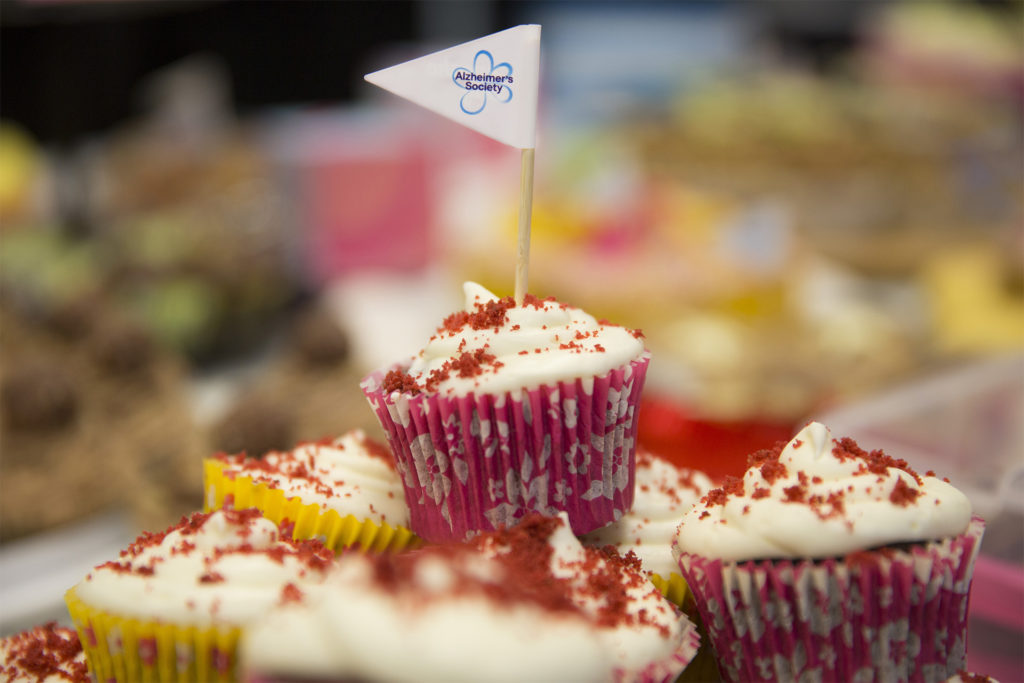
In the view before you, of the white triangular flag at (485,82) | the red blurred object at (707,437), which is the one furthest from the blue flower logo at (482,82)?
the red blurred object at (707,437)

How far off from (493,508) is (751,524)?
12.8 inches

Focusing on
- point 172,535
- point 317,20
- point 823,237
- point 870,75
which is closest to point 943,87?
point 870,75

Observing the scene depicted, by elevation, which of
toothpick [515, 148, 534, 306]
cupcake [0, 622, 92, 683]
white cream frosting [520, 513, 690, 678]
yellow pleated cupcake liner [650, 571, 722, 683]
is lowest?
cupcake [0, 622, 92, 683]

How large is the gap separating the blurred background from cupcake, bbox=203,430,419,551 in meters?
0.73

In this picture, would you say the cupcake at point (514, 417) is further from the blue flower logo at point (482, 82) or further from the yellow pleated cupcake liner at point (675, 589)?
the blue flower logo at point (482, 82)

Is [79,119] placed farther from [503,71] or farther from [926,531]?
[926,531]

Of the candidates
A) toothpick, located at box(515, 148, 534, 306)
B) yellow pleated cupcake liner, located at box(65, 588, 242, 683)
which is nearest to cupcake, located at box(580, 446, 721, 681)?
toothpick, located at box(515, 148, 534, 306)

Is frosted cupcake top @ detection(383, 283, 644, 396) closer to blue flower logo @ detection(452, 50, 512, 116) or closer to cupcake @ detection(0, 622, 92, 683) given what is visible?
blue flower logo @ detection(452, 50, 512, 116)

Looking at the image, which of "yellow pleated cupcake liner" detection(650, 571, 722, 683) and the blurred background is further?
the blurred background

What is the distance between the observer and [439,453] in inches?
46.8

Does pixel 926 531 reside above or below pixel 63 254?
above

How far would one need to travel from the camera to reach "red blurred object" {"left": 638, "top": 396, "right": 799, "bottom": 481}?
2.60 m

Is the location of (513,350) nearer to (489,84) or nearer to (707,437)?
(489,84)

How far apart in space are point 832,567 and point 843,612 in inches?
2.5
